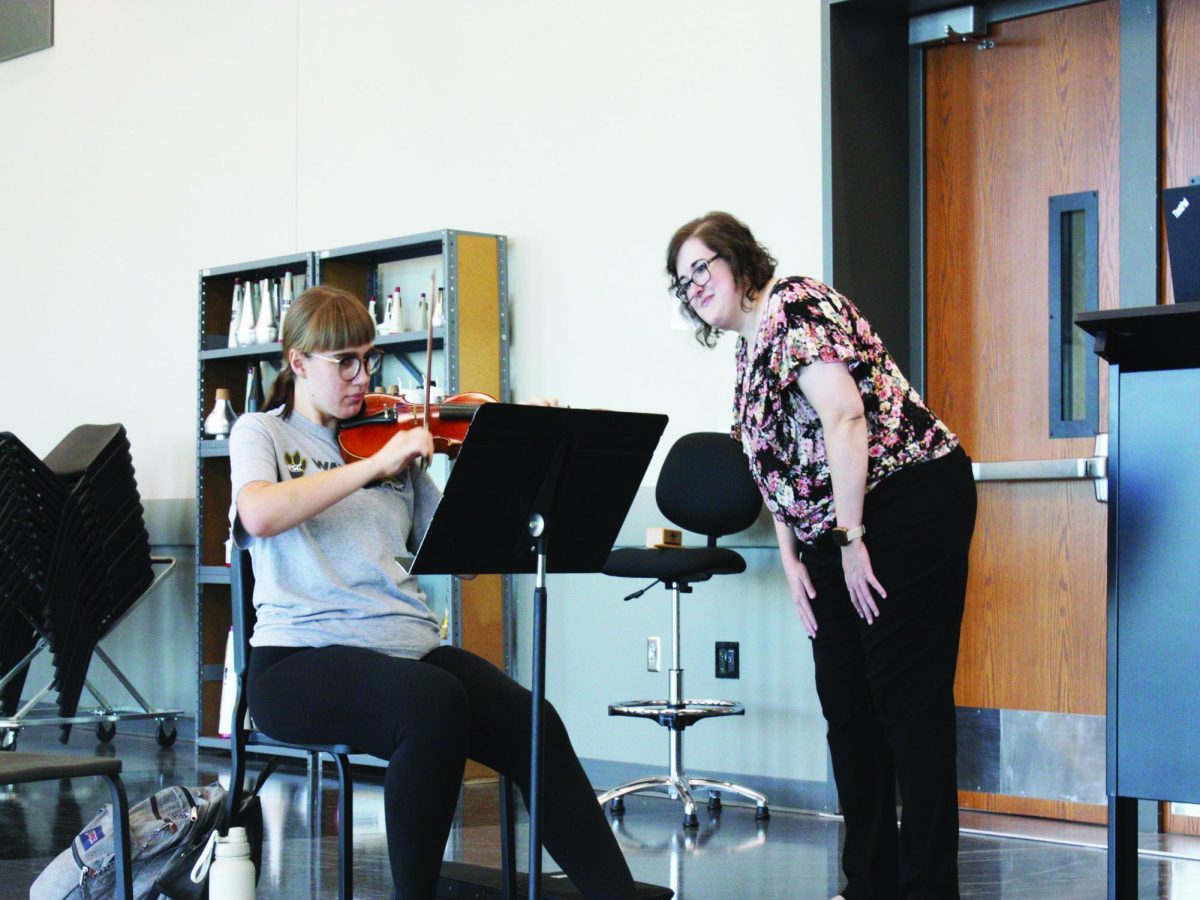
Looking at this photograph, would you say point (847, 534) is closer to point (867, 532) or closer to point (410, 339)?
point (867, 532)


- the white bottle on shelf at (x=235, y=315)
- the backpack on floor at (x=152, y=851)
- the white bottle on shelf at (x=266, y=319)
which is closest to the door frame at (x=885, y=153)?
the backpack on floor at (x=152, y=851)

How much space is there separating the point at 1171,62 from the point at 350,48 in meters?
3.16

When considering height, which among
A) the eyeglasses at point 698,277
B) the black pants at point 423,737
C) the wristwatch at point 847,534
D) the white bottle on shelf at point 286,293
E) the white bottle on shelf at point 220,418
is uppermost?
the white bottle on shelf at point 286,293

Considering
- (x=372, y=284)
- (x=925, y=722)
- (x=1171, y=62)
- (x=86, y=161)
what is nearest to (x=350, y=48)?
(x=372, y=284)

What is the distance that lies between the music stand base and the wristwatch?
77 centimetres

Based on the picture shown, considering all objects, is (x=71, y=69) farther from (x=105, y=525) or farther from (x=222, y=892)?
(x=222, y=892)

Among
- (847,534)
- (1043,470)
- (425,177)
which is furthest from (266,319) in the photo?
(847,534)

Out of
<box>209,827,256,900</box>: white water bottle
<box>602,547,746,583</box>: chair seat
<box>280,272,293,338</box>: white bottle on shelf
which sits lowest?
<box>209,827,256,900</box>: white water bottle

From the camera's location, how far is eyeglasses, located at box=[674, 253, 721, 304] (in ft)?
9.30

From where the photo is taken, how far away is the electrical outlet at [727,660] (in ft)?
15.0

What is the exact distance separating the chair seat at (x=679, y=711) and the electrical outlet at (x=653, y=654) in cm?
43

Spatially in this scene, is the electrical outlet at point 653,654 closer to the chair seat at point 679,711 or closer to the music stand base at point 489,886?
→ the chair seat at point 679,711

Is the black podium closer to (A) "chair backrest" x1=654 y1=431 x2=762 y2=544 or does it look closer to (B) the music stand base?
(B) the music stand base

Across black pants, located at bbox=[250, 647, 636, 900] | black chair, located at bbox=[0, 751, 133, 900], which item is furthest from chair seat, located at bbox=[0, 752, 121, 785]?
black pants, located at bbox=[250, 647, 636, 900]
